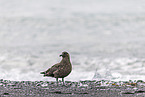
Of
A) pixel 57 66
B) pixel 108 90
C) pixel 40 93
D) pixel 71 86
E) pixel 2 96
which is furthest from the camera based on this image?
pixel 57 66

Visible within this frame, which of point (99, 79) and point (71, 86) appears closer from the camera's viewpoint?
point (71, 86)

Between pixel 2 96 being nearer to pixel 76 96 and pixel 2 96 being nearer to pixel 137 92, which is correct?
pixel 76 96

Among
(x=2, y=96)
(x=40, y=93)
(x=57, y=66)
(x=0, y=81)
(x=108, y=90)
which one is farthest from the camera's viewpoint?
(x=0, y=81)

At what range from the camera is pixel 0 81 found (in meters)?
20.1

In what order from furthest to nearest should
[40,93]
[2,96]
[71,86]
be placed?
1. [71,86]
2. [40,93]
3. [2,96]

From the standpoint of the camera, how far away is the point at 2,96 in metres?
13.2

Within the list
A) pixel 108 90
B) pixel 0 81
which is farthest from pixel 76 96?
pixel 0 81

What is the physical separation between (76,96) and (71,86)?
11.6 ft

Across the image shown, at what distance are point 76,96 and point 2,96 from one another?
3510 mm

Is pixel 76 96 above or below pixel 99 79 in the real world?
below

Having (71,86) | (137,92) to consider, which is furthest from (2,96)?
(137,92)

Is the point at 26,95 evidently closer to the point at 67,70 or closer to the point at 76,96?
the point at 76,96

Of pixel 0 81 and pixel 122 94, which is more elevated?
pixel 0 81

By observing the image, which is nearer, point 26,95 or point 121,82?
point 26,95
